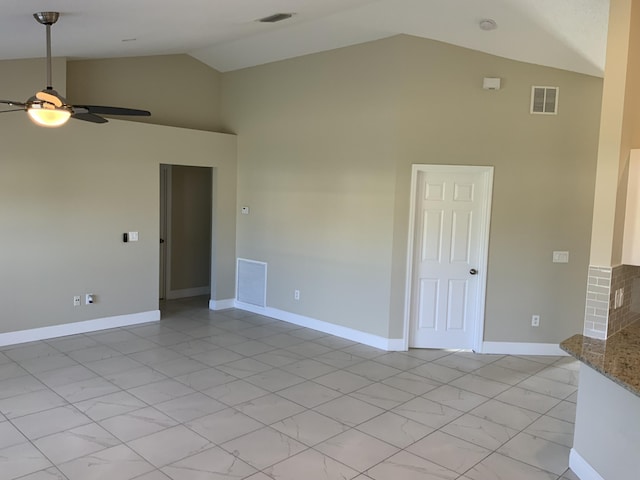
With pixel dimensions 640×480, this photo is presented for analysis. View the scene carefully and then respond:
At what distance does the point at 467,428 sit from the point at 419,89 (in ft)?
11.1

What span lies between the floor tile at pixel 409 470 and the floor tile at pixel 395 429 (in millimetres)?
191

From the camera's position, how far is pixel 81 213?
568 centimetres

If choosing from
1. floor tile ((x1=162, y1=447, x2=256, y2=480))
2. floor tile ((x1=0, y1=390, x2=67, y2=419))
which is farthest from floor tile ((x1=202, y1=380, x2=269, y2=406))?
floor tile ((x1=0, y1=390, x2=67, y2=419))

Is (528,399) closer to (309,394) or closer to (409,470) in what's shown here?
(409,470)

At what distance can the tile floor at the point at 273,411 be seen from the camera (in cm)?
313

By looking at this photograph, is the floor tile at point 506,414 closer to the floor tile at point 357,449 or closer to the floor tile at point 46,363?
the floor tile at point 357,449

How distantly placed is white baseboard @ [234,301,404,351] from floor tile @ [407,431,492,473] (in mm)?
1933

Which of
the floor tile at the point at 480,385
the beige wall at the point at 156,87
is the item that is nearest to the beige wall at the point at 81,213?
the beige wall at the point at 156,87

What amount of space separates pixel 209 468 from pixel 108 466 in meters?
0.62

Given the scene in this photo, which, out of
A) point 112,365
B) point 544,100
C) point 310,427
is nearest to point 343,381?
point 310,427

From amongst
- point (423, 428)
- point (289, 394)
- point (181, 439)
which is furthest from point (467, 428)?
point (181, 439)

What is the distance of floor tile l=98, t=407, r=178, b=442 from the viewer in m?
3.48

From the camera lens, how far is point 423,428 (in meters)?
3.69

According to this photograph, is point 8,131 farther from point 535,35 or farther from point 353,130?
point 535,35
